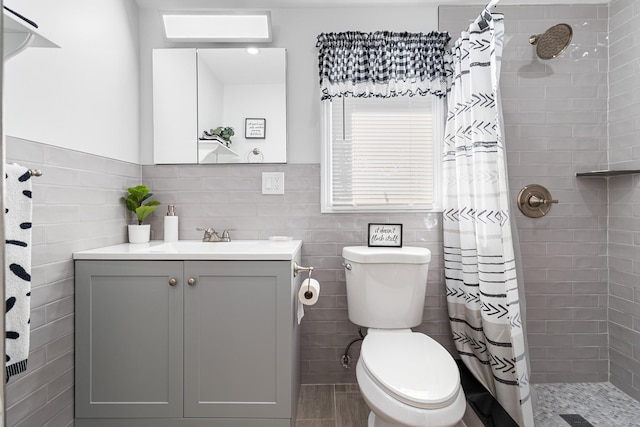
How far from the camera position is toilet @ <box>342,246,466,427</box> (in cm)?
123

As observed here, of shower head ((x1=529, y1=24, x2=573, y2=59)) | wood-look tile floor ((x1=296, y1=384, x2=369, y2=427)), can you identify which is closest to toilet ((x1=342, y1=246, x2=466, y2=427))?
wood-look tile floor ((x1=296, y1=384, x2=369, y2=427))

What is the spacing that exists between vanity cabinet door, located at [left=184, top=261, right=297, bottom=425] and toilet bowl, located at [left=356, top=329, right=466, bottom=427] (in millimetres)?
364

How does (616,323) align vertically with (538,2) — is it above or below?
below

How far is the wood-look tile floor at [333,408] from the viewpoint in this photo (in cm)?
177

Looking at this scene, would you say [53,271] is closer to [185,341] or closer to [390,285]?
[185,341]

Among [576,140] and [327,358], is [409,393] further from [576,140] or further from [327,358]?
[576,140]

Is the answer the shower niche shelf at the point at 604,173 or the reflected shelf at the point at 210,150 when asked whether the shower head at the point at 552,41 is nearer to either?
the shower niche shelf at the point at 604,173

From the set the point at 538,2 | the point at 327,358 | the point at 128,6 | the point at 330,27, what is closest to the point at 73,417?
the point at 327,358

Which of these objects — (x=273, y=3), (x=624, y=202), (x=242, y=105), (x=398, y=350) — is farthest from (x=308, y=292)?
(x=624, y=202)

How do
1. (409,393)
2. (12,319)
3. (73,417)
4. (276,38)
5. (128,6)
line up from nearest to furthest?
(12,319) → (409,393) → (73,417) → (128,6) → (276,38)

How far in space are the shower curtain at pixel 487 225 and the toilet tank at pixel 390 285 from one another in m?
0.28

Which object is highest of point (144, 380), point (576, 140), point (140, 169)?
point (576, 140)

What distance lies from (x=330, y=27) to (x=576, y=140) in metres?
1.60

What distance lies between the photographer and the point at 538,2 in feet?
6.86
